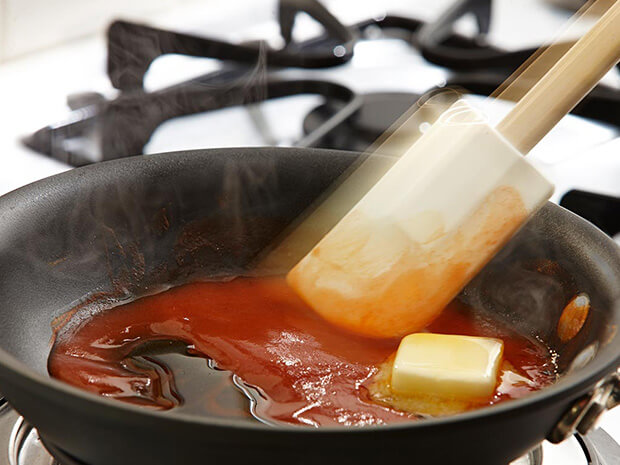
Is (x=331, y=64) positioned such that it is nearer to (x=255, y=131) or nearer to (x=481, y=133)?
(x=255, y=131)

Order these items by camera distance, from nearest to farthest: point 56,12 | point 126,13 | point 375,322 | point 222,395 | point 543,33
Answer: point 222,395 < point 375,322 < point 56,12 < point 126,13 < point 543,33

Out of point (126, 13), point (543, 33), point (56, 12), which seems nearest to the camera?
point (56, 12)

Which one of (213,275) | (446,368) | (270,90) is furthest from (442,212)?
(270,90)

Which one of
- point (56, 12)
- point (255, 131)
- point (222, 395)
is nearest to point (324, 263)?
point (222, 395)

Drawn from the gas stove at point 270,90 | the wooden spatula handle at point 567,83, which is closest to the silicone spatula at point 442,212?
the wooden spatula handle at point 567,83

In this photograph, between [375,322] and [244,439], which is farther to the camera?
[375,322]

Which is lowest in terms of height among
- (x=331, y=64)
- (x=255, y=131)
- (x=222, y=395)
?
(x=222, y=395)
